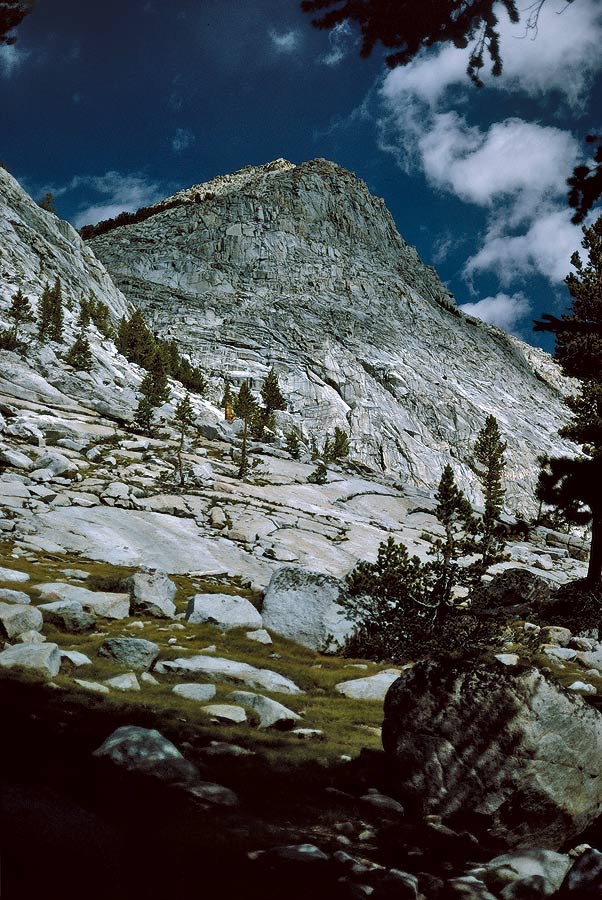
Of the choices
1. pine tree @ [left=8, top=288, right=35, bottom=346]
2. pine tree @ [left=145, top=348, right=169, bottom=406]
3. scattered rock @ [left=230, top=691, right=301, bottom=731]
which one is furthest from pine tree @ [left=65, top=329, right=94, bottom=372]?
scattered rock @ [left=230, top=691, right=301, bottom=731]

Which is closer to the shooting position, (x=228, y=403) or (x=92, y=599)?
(x=92, y=599)

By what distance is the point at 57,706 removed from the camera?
705 cm

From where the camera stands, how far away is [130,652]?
35.2 feet

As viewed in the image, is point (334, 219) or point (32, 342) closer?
point (32, 342)

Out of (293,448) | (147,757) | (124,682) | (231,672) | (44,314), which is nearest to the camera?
(147,757)

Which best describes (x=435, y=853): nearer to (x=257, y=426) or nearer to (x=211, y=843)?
(x=211, y=843)

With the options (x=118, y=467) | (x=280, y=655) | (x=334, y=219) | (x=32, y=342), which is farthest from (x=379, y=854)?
(x=334, y=219)

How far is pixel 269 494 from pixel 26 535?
985 inches

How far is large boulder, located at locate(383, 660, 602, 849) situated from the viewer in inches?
241

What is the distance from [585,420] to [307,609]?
20.8 meters

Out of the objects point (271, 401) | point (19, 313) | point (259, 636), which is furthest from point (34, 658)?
point (271, 401)

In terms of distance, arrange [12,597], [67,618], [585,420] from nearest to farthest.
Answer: [67,618] → [12,597] → [585,420]

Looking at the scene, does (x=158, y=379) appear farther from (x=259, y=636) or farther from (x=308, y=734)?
(x=308, y=734)

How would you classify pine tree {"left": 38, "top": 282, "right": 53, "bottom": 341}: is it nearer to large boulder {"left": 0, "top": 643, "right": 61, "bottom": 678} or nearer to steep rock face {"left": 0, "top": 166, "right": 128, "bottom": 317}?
steep rock face {"left": 0, "top": 166, "right": 128, "bottom": 317}
